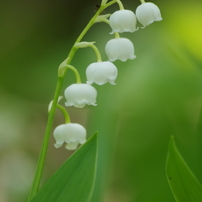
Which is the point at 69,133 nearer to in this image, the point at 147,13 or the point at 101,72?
the point at 101,72

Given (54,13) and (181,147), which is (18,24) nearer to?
(54,13)

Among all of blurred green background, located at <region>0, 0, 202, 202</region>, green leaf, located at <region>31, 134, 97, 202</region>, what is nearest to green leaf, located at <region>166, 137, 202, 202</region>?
green leaf, located at <region>31, 134, 97, 202</region>

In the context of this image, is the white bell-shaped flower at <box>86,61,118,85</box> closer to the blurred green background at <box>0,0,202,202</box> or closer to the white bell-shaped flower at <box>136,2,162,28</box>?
the white bell-shaped flower at <box>136,2,162,28</box>

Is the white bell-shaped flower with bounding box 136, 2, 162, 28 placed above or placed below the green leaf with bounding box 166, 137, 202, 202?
above

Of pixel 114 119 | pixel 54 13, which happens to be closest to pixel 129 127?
pixel 114 119

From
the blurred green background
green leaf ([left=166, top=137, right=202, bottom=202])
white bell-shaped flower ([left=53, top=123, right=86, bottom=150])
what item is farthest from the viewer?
the blurred green background

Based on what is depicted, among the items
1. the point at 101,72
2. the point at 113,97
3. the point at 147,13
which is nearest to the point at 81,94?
the point at 101,72

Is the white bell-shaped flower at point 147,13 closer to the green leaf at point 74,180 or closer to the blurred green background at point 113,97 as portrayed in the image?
the green leaf at point 74,180

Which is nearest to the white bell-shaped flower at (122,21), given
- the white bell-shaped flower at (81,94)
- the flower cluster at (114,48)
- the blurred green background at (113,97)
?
the flower cluster at (114,48)
